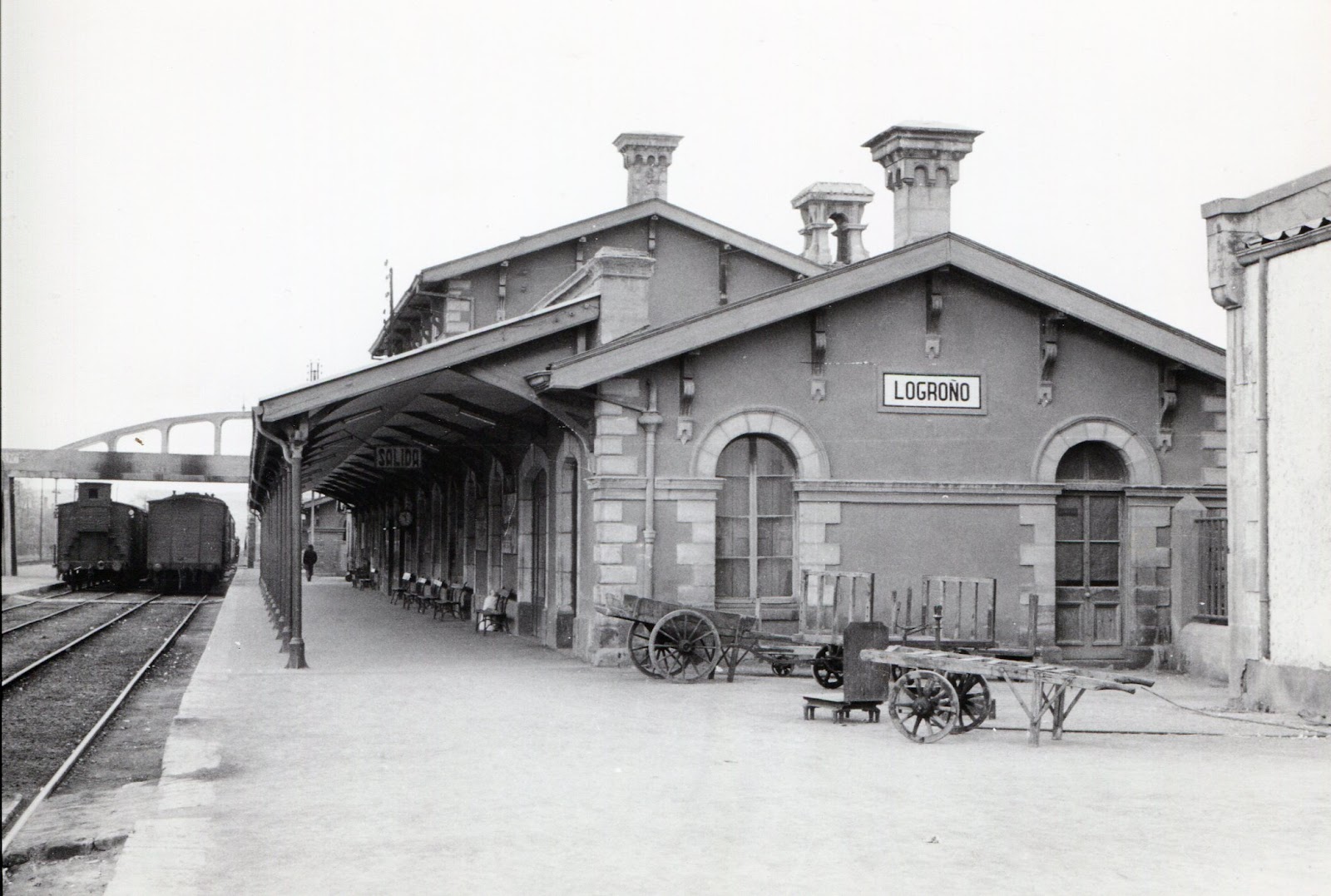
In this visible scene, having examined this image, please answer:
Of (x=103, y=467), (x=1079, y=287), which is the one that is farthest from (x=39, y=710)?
(x=103, y=467)

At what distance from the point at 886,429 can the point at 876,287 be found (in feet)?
5.08

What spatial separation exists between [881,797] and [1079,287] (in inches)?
366

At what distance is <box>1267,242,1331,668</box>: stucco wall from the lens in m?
11.0

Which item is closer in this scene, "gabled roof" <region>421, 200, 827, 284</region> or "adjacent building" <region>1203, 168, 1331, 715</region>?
"adjacent building" <region>1203, 168, 1331, 715</region>

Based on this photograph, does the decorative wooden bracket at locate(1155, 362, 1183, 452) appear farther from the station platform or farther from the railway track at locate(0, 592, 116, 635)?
the station platform

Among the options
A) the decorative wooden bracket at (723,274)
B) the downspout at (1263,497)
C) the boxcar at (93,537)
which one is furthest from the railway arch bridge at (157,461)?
the downspout at (1263,497)

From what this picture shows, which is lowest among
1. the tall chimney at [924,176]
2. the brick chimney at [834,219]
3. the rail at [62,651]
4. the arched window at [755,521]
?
the rail at [62,651]

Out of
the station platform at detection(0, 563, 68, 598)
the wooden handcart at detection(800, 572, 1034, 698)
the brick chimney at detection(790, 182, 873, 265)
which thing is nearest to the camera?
the wooden handcart at detection(800, 572, 1034, 698)

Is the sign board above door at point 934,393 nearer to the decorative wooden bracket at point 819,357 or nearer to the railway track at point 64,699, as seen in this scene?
the decorative wooden bracket at point 819,357

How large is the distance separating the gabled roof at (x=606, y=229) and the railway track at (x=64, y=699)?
7.43 metres

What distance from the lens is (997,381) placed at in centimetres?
1594

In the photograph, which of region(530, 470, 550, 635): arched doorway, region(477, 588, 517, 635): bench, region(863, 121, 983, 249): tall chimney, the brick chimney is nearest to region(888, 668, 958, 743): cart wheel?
region(863, 121, 983, 249): tall chimney

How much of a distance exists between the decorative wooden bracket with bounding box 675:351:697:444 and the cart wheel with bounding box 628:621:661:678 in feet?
6.82

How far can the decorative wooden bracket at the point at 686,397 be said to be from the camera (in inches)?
597
